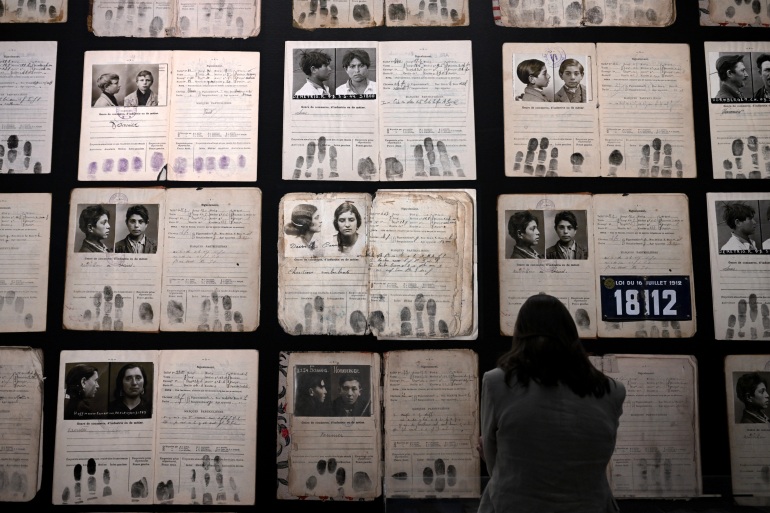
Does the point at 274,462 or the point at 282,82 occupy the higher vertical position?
the point at 282,82

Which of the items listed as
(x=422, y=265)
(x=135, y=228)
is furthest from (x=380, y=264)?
(x=135, y=228)

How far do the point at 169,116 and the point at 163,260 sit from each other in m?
0.67

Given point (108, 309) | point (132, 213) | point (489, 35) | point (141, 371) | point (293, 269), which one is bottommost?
point (141, 371)

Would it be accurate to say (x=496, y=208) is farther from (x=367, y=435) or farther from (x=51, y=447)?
(x=51, y=447)

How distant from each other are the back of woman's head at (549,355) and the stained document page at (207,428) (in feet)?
4.73

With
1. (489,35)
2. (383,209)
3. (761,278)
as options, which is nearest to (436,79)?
(489,35)

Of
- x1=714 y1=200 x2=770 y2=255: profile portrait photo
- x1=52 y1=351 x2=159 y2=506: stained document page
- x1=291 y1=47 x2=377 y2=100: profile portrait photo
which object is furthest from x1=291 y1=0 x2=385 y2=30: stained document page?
x1=714 y1=200 x2=770 y2=255: profile portrait photo

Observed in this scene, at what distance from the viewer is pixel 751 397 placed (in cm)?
277

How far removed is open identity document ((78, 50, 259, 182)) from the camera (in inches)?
113

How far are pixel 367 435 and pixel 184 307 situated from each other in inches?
39.2

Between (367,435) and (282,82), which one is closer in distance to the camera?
(367,435)

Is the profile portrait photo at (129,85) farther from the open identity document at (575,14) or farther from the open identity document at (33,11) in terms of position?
the open identity document at (575,14)

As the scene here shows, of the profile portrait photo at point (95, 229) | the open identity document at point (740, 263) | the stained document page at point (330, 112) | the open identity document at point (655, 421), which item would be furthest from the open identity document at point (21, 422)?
the open identity document at point (740, 263)

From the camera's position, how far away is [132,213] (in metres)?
2.85
